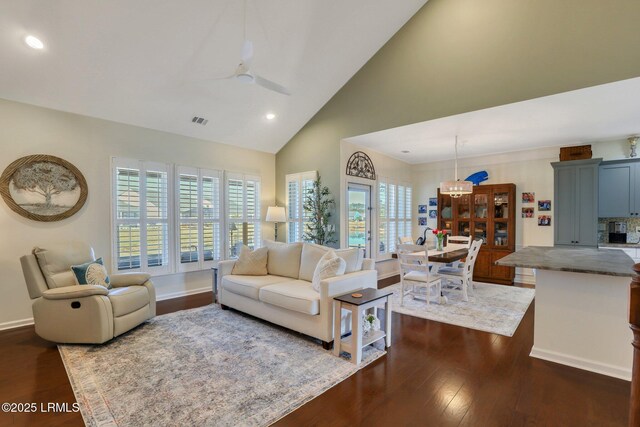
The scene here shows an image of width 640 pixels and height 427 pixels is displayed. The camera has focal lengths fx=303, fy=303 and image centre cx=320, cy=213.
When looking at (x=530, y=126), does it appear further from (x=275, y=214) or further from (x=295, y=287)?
(x=275, y=214)

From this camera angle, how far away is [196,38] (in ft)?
12.8

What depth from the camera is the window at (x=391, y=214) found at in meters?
6.88

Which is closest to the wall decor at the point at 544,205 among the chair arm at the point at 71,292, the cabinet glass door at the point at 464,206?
the cabinet glass door at the point at 464,206

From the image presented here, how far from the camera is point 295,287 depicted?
12.3ft

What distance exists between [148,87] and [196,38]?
3.52 ft

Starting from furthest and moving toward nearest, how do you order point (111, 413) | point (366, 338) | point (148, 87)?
point (148, 87) → point (366, 338) → point (111, 413)

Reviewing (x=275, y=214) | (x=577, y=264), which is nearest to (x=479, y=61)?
(x=577, y=264)

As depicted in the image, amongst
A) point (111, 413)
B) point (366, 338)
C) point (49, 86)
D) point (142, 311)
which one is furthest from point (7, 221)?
point (366, 338)

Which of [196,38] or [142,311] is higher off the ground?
[196,38]

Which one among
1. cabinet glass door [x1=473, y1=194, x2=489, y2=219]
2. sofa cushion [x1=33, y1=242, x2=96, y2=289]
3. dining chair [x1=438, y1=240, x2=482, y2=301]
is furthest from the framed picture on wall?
sofa cushion [x1=33, y1=242, x2=96, y2=289]

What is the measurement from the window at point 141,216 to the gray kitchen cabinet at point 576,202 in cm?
706

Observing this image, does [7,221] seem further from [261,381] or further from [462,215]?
[462,215]

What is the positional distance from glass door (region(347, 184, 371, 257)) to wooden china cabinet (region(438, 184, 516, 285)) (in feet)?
5.97

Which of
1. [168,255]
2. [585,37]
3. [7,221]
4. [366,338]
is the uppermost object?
[585,37]
